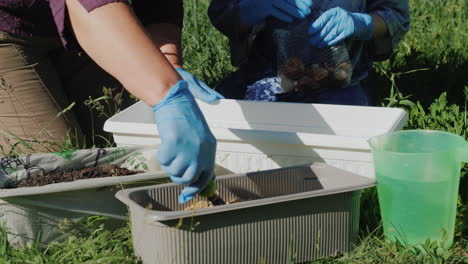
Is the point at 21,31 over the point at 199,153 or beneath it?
over

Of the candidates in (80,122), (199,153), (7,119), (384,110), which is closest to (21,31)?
(7,119)

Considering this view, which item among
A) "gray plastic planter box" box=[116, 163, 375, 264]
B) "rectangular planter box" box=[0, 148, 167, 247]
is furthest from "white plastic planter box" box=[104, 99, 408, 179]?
"rectangular planter box" box=[0, 148, 167, 247]

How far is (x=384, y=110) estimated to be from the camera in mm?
2176

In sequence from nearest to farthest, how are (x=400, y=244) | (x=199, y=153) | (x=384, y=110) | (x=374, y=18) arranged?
(x=199, y=153), (x=400, y=244), (x=384, y=110), (x=374, y=18)

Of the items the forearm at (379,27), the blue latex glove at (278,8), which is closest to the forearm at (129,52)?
the blue latex glove at (278,8)

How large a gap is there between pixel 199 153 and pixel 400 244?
58cm

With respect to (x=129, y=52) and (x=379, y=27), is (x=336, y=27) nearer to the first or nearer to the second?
(x=379, y=27)

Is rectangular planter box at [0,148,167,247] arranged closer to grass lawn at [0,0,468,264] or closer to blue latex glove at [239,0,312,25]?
grass lawn at [0,0,468,264]

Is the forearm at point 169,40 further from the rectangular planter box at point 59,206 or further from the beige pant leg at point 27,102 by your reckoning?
the rectangular planter box at point 59,206

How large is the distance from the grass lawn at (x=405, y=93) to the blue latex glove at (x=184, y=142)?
261 mm

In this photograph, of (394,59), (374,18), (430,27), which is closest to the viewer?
(374,18)

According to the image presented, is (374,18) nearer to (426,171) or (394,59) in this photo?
(394,59)

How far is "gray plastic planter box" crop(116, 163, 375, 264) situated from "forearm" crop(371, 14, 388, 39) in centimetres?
93

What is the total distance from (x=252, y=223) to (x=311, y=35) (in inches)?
41.4
